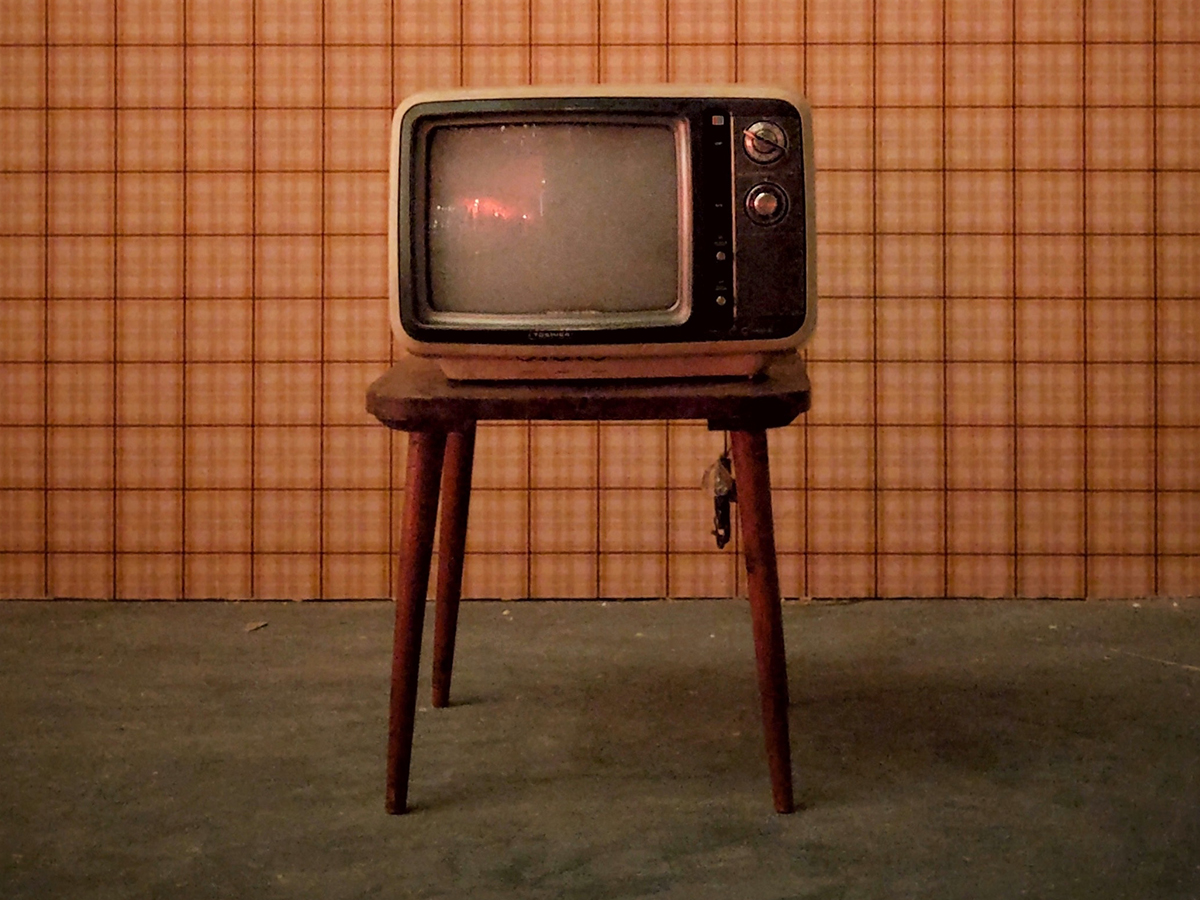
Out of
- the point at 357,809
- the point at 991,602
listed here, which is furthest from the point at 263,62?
the point at 991,602

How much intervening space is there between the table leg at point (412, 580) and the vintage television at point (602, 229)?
0.11 meters

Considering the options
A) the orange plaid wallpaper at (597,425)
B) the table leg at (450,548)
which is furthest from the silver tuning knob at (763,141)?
the orange plaid wallpaper at (597,425)

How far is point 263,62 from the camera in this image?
7.86ft

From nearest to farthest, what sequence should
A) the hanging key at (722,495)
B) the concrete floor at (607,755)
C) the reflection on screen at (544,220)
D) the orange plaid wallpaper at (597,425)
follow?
the concrete floor at (607,755)
the reflection on screen at (544,220)
the hanging key at (722,495)
the orange plaid wallpaper at (597,425)

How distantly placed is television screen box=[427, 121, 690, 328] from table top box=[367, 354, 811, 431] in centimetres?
9

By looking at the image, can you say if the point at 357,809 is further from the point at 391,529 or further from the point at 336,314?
the point at 336,314

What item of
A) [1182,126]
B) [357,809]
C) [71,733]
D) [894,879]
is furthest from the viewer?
[1182,126]

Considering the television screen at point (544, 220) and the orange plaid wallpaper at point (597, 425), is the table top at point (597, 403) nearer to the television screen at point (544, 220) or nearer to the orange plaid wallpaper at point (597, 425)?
the television screen at point (544, 220)

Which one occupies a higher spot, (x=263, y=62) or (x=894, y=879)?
(x=263, y=62)

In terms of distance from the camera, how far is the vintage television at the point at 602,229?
1468 millimetres

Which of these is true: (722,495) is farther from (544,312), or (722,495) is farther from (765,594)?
(544,312)

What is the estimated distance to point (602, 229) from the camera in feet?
4.96

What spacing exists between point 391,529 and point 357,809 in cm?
96

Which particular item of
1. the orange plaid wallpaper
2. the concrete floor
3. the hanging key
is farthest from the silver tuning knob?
the orange plaid wallpaper
